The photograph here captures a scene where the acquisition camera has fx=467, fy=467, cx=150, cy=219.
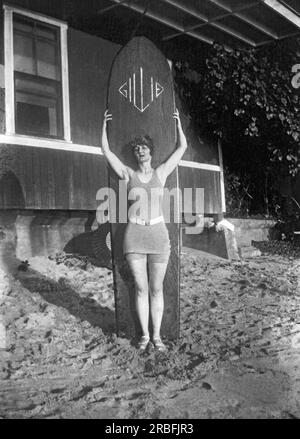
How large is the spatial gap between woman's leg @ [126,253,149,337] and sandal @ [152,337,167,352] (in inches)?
3.4

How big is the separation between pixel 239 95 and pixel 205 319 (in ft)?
17.2

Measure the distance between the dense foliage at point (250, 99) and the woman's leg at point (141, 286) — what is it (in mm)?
5677

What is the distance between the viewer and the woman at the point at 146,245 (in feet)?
12.3

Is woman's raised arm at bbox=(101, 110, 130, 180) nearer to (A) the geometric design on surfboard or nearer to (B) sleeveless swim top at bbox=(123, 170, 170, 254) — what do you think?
(B) sleeveless swim top at bbox=(123, 170, 170, 254)

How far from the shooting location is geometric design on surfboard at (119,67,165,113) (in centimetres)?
433

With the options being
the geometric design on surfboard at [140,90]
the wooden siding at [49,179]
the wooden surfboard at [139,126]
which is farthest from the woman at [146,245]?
the wooden siding at [49,179]

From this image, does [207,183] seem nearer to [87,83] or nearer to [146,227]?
[87,83]

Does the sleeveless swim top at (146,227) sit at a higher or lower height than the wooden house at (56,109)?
lower

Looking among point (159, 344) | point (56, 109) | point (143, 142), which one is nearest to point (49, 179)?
point (56, 109)

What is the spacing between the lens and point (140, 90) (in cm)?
436

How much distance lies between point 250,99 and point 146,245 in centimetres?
580

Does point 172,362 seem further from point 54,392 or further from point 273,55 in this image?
point 273,55

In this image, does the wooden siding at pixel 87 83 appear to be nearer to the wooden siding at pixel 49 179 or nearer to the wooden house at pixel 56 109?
the wooden house at pixel 56 109

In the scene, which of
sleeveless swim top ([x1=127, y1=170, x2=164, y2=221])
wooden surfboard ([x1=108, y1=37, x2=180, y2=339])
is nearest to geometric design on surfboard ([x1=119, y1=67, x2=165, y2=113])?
wooden surfboard ([x1=108, y1=37, x2=180, y2=339])
